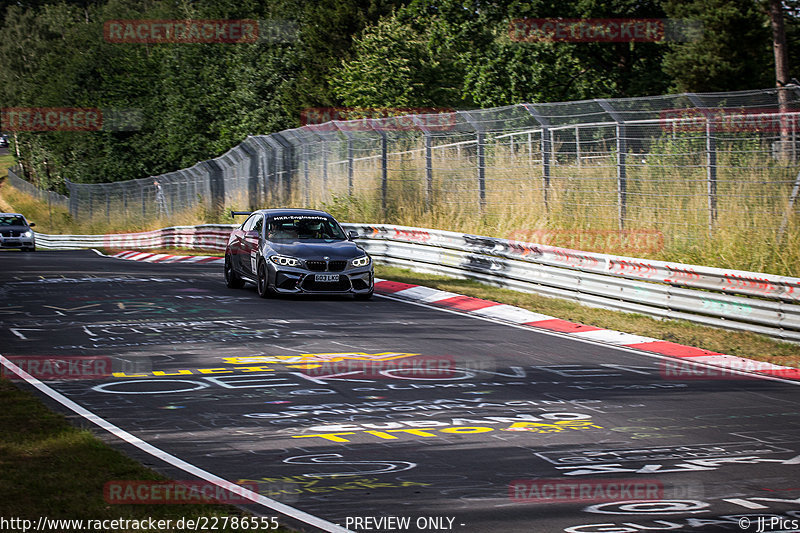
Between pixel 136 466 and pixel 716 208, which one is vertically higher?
pixel 716 208

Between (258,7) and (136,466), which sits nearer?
(136,466)

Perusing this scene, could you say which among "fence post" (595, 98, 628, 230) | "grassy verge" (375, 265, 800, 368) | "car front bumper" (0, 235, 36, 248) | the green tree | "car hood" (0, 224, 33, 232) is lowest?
"grassy verge" (375, 265, 800, 368)

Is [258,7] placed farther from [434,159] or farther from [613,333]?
[613,333]

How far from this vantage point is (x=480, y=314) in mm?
15477

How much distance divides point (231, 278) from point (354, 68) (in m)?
27.4

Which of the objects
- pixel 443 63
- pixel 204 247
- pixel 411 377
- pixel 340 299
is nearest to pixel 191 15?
pixel 443 63

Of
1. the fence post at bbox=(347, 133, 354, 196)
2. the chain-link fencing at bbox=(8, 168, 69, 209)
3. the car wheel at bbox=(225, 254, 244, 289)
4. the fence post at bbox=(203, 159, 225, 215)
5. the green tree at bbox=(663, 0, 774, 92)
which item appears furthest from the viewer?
the chain-link fencing at bbox=(8, 168, 69, 209)

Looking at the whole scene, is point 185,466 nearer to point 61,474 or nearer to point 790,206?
point 61,474

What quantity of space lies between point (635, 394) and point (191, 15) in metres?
78.2

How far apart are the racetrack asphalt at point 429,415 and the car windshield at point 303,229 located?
2416 millimetres

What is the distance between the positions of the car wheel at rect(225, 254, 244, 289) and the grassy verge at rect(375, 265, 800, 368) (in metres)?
3.48

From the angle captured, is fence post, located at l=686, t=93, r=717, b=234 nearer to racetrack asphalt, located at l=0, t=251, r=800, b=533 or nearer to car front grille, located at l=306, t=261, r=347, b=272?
racetrack asphalt, located at l=0, t=251, r=800, b=533

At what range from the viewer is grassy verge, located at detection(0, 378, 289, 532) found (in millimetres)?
5477

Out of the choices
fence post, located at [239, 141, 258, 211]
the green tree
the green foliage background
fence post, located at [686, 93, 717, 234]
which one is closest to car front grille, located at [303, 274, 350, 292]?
fence post, located at [686, 93, 717, 234]
